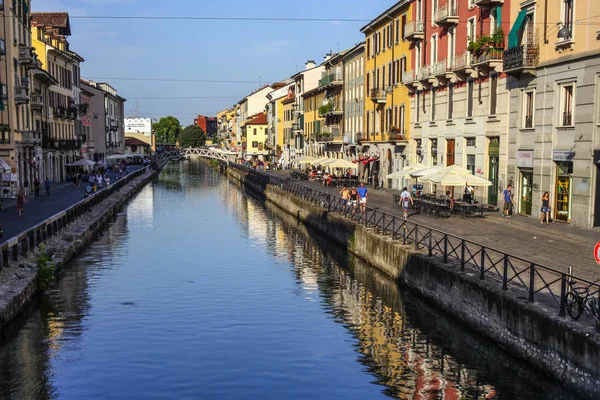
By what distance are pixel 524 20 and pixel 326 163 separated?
24302 millimetres

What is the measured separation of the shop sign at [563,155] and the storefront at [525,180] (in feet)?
6.93

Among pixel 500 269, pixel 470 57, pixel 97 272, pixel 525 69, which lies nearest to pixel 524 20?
pixel 525 69

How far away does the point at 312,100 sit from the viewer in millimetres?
83188

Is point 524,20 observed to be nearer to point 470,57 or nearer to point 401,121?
point 470,57

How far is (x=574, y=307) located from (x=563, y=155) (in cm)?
1611

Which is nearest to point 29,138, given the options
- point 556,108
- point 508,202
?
point 508,202

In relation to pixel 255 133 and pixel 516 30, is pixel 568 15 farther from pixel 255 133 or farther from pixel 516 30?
pixel 255 133

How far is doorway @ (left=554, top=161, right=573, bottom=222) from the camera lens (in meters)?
27.4

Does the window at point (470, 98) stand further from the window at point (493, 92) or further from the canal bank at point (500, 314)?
the canal bank at point (500, 314)

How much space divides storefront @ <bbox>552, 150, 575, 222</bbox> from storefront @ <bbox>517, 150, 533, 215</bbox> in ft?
6.56

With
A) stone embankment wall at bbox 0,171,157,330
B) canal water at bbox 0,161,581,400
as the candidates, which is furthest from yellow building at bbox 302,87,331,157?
canal water at bbox 0,161,581,400

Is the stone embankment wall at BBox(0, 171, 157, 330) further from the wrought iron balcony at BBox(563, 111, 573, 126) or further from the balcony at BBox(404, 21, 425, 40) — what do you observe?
the balcony at BBox(404, 21, 425, 40)

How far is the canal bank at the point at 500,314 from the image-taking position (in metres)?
11.9

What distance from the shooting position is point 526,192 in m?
31.0
